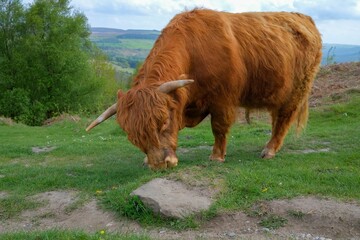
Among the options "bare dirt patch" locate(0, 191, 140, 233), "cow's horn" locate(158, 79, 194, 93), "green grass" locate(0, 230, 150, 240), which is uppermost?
"cow's horn" locate(158, 79, 194, 93)

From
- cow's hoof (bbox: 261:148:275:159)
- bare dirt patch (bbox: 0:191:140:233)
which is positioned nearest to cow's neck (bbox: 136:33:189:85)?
bare dirt patch (bbox: 0:191:140:233)

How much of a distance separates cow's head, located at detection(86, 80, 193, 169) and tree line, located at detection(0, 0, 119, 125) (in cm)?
2610

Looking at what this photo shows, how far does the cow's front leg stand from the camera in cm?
849

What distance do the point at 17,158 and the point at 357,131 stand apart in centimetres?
870

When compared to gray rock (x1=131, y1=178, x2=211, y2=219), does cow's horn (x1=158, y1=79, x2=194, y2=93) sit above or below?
above

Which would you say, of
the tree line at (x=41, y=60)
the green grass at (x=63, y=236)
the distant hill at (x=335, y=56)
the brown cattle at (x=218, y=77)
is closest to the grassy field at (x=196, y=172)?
the green grass at (x=63, y=236)

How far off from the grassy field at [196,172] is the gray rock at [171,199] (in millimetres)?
122

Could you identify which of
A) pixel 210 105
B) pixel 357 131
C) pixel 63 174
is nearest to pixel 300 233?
pixel 210 105

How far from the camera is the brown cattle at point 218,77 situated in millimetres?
7086

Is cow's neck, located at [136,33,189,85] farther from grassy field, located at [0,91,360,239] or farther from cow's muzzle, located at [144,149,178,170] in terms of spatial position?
grassy field, located at [0,91,360,239]

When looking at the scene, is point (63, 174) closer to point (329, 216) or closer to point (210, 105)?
point (210, 105)

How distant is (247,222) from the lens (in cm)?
602

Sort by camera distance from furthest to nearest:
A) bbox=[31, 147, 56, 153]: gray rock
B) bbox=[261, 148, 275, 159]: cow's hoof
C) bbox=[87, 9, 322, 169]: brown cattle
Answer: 1. bbox=[31, 147, 56, 153]: gray rock
2. bbox=[261, 148, 275, 159]: cow's hoof
3. bbox=[87, 9, 322, 169]: brown cattle

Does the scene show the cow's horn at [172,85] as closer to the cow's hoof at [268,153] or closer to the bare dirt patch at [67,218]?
the bare dirt patch at [67,218]
